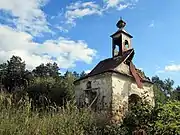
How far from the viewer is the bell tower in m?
24.5

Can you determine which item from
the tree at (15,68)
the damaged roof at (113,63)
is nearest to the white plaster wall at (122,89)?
the damaged roof at (113,63)

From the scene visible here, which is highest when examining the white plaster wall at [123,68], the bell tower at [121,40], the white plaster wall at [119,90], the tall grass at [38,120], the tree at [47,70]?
the tree at [47,70]

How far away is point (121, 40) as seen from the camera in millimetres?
24422

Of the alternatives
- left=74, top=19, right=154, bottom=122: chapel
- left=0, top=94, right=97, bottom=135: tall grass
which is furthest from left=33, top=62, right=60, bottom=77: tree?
left=0, top=94, right=97, bottom=135: tall grass

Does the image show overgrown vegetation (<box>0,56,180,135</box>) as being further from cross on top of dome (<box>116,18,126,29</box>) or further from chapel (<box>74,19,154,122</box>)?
cross on top of dome (<box>116,18,126,29</box>)

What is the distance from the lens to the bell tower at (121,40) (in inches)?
963

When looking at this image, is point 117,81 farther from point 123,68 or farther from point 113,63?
point 113,63

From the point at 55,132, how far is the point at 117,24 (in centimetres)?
2006

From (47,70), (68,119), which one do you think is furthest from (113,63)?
(47,70)

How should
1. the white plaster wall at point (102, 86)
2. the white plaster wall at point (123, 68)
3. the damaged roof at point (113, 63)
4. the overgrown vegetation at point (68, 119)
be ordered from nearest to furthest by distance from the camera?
the overgrown vegetation at point (68, 119), the white plaster wall at point (102, 86), the white plaster wall at point (123, 68), the damaged roof at point (113, 63)

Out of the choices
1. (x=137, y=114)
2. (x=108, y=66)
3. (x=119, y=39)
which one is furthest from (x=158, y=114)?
(x=119, y=39)

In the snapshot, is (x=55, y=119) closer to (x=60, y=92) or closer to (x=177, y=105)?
(x=177, y=105)

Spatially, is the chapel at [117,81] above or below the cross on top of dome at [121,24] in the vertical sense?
below

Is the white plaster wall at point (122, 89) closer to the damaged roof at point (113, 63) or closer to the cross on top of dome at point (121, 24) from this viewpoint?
the damaged roof at point (113, 63)
